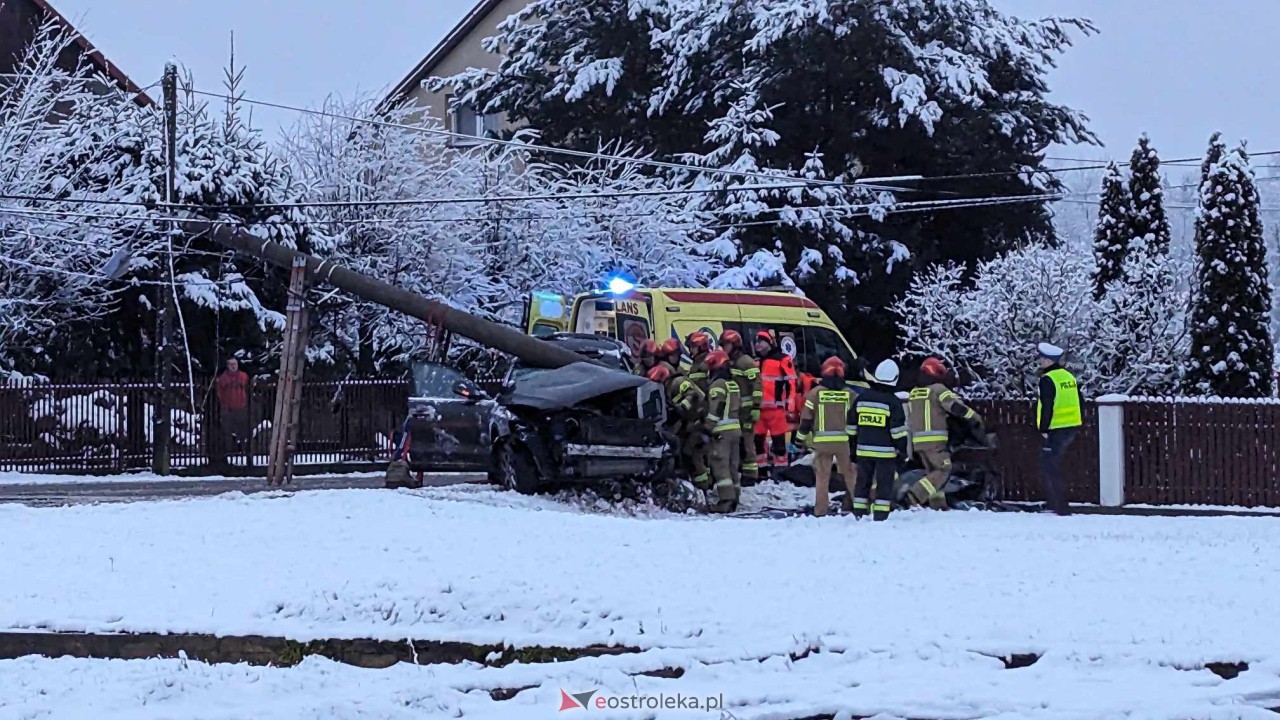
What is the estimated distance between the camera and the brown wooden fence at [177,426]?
25922 mm

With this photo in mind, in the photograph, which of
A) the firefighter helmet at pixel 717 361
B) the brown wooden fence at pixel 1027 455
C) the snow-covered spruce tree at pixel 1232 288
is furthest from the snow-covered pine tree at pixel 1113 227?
the firefighter helmet at pixel 717 361

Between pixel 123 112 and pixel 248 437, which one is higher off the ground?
pixel 123 112

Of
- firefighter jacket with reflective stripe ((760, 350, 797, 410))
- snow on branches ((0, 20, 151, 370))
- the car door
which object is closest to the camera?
the car door

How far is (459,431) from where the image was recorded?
723 inches

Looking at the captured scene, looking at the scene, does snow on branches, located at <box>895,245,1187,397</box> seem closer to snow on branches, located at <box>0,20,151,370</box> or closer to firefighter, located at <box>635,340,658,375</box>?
firefighter, located at <box>635,340,658,375</box>

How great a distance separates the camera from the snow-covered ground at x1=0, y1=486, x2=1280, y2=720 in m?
8.41

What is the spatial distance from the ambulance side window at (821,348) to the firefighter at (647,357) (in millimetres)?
3585

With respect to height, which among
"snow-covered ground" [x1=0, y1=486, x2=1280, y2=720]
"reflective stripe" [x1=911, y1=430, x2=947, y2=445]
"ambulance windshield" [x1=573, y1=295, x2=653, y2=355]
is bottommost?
"snow-covered ground" [x1=0, y1=486, x2=1280, y2=720]

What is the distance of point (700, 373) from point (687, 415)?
0.65 metres

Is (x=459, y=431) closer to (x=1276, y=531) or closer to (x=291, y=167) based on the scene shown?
(x=1276, y=531)

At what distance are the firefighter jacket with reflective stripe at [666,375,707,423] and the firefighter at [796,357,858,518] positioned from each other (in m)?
1.40

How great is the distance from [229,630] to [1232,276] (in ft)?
54.0

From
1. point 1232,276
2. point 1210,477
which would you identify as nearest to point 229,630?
point 1210,477

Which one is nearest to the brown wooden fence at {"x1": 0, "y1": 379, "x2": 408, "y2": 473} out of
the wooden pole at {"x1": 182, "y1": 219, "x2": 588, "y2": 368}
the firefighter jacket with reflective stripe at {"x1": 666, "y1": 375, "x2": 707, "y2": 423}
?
the wooden pole at {"x1": 182, "y1": 219, "x2": 588, "y2": 368}
